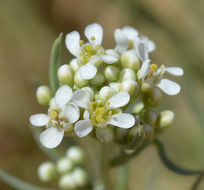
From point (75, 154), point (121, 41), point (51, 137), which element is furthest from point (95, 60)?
point (75, 154)

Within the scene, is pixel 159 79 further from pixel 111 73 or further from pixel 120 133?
pixel 120 133

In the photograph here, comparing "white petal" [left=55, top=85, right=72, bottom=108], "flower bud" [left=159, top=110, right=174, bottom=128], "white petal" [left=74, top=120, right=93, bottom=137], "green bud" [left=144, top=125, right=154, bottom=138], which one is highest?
"flower bud" [left=159, top=110, right=174, bottom=128]

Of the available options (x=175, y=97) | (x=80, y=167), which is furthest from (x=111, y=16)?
(x=80, y=167)

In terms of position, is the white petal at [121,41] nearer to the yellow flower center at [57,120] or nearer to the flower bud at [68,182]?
the yellow flower center at [57,120]

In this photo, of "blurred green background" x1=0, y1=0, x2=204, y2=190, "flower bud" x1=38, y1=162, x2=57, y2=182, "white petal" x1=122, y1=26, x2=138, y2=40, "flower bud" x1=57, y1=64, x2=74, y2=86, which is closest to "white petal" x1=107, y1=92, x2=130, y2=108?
"flower bud" x1=57, y1=64, x2=74, y2=86

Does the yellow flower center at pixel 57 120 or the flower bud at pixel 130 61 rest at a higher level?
the flower bud at pixel 130 61

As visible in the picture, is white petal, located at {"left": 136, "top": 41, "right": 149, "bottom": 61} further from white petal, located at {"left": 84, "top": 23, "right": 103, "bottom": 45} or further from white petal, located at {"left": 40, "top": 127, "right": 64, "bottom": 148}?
white petal, located at {"left": 40, "top": 127, "right": 64, "bottom": 148}

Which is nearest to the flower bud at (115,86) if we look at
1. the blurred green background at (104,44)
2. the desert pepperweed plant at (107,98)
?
the desert pepperweed plant at (107,98)
